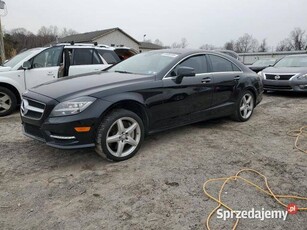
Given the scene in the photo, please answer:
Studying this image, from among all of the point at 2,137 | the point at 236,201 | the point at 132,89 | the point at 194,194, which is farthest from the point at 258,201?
the point at 2,137

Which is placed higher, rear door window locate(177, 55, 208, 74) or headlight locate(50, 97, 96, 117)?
rear door window locate(177, 55, 208, 74)

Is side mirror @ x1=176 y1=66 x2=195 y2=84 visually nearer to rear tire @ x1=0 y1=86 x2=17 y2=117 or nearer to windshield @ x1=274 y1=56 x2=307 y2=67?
rear tire @ x1=0 y1=86 x2=17 y2=117

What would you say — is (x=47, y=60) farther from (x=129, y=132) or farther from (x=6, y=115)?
(x=129, y=132)

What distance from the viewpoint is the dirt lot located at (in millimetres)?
2662

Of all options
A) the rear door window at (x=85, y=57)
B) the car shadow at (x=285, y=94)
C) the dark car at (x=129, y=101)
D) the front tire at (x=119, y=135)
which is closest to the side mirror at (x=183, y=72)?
the dark car at (x=129, y=101)

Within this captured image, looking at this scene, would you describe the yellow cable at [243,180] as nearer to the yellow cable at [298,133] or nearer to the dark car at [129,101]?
the dark car at [129,101]

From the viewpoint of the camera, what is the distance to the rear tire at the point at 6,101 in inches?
255

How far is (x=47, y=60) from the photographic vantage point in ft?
23.7

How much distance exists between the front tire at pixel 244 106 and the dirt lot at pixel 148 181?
27.9 inches

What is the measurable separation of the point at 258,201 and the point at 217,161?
1038mm

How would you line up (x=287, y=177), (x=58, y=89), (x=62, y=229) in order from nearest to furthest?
(x=62, y=229), (x=287, y=177), (x=58, y=89)

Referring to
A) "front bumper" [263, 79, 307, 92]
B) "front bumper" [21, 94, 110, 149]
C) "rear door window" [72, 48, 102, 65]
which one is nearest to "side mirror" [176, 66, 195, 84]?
"front bumper" [21, 94, 110, 149]

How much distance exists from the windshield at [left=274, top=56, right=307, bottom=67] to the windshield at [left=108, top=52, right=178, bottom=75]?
24.4 feet

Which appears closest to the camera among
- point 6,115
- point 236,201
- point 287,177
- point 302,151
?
point 236,201
